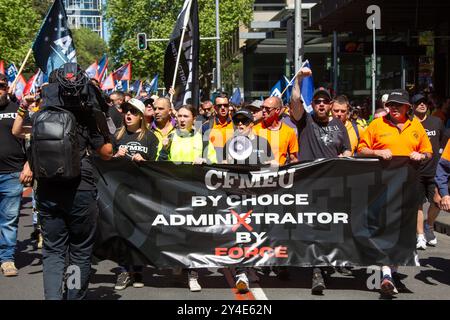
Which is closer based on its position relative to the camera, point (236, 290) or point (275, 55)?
point (236, 290)

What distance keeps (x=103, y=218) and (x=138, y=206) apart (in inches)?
14.7

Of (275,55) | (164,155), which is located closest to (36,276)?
(164,155)

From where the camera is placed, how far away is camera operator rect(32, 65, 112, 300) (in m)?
5.27

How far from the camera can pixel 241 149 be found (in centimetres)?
732

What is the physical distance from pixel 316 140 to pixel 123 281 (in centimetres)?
241

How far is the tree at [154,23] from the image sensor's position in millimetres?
47125

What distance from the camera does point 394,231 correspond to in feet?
22.6

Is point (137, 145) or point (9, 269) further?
point (9, 269)

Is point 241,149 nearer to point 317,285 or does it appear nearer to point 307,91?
point 317,285

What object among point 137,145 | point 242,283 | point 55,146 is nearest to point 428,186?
point 242,283

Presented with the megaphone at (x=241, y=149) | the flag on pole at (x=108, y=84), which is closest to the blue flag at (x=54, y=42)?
the megaphone at (x=241, y=149)

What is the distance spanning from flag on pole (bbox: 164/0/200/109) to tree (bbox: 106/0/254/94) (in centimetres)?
3479

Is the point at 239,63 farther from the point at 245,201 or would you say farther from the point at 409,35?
the point at 245,201

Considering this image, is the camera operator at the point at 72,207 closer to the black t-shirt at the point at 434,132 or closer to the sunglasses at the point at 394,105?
the sunglasses at the point at 394,105
